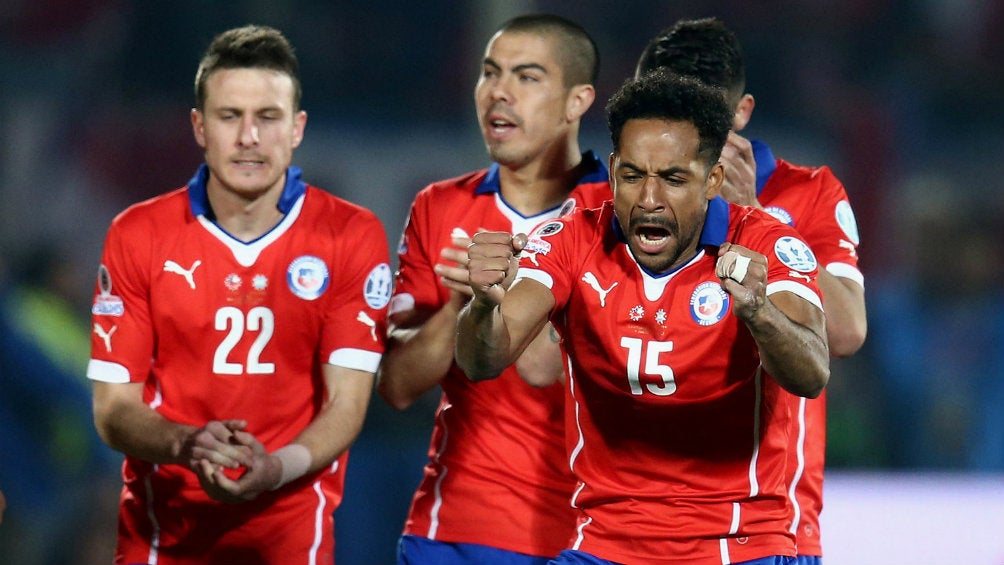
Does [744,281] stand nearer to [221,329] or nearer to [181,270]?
[221,329]

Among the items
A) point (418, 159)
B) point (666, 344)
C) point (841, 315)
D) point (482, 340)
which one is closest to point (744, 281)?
point (666, 344)

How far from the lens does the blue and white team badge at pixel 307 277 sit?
12.6 feet

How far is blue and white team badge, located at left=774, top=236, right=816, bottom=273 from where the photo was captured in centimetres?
283

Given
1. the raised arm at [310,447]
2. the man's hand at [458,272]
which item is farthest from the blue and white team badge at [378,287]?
the man's hand at [458,272]

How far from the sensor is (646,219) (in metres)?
2.87

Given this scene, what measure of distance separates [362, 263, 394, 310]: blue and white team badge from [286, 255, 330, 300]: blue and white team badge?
0.12m

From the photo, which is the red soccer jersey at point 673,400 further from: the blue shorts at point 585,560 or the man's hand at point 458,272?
the man's hand at point 458,272

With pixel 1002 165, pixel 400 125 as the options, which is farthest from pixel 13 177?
pixel 1002 165

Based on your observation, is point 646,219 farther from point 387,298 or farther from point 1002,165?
point 1002,165

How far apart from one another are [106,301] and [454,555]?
1.25 m

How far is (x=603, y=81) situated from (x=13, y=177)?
11.2 feet

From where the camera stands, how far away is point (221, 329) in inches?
148

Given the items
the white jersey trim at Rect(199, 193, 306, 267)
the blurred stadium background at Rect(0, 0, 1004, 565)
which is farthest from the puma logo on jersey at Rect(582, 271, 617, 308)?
the blurred stadium background at Rect(0, 0, 1004, 565)

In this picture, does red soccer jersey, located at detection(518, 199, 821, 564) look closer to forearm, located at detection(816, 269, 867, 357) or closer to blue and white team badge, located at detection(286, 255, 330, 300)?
forearm, located at detection(816, 269, 867, 357)
